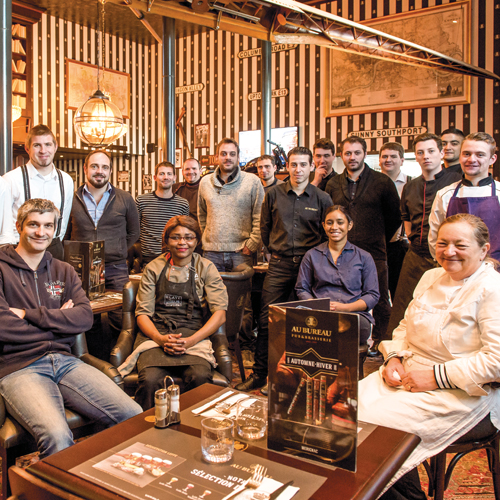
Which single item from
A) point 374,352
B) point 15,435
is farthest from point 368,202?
point 15,435

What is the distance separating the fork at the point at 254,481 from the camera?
45.3 inches

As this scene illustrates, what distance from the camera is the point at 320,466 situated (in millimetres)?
1269

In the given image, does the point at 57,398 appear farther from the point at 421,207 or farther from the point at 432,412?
the point at 421,207

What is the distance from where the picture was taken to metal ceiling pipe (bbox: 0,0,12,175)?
12.3 ft

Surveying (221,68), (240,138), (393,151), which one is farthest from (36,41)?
(393,151)

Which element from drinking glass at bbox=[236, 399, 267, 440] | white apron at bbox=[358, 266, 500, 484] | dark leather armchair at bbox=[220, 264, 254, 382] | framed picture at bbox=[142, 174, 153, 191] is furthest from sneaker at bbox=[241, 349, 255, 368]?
framed picture at bbox=[142, 174, 153, 191]

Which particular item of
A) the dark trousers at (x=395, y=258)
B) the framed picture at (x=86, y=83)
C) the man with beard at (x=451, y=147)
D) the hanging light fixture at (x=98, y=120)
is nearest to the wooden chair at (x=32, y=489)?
the dark trousers at (x=395, y=258)

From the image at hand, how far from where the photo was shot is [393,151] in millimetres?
4621

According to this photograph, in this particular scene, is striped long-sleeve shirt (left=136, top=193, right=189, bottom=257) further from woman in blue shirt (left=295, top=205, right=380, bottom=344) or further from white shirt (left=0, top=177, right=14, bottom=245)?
woman in blue shirt (left=295, top=205, right=380, bottom=344)

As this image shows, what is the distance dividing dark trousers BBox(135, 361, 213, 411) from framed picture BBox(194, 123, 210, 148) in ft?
26.1

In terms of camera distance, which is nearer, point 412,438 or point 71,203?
point 412,438

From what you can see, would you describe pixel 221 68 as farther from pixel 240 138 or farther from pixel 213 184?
pixel 213 184

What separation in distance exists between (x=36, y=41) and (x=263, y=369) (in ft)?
26.6

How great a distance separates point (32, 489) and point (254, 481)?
59 cm
